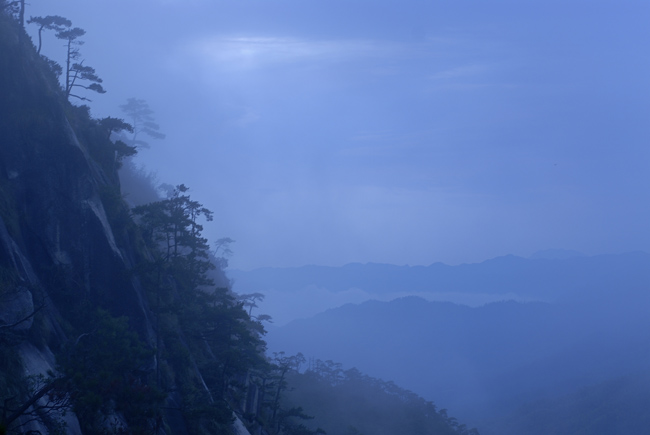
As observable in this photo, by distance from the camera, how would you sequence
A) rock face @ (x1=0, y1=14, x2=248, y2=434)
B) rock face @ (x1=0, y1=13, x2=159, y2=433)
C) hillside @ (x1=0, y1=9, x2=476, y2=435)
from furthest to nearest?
rock face @ (x1=0, y1=13, x2=159, y2=433) → rock face @ (x1=0, y1=14, x2=248, y2=434) → hillside @ (x1=0, y1=9, x2=476, y2=435)

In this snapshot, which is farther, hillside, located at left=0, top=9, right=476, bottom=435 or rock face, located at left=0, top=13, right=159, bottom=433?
rock face, located at left=0, top=13, right=159, bottom=433

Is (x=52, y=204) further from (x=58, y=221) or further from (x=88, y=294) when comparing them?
(x=88, y=294)

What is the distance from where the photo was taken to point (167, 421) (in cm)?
2455

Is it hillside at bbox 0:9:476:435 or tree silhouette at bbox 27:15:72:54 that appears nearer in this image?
hillside at bbox 0:9:476:435

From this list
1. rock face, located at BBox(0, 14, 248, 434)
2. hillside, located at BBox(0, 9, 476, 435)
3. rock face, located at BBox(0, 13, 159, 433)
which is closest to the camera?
hillside, located at BBox(0, 9, 476, 435)

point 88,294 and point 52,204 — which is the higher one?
point 52,204

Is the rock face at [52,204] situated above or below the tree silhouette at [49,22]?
below

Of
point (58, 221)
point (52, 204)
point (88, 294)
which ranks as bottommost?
point (88, 294)

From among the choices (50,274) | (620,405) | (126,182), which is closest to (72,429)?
(50,274)

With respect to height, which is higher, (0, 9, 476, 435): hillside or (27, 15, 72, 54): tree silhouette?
(27, 15, 72, 54): tree silhouette

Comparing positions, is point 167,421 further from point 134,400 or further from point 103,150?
point 103,150

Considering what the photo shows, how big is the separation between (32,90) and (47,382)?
16269mm

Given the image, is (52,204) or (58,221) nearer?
(58,221)

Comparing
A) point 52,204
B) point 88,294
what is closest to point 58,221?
point 52,204
